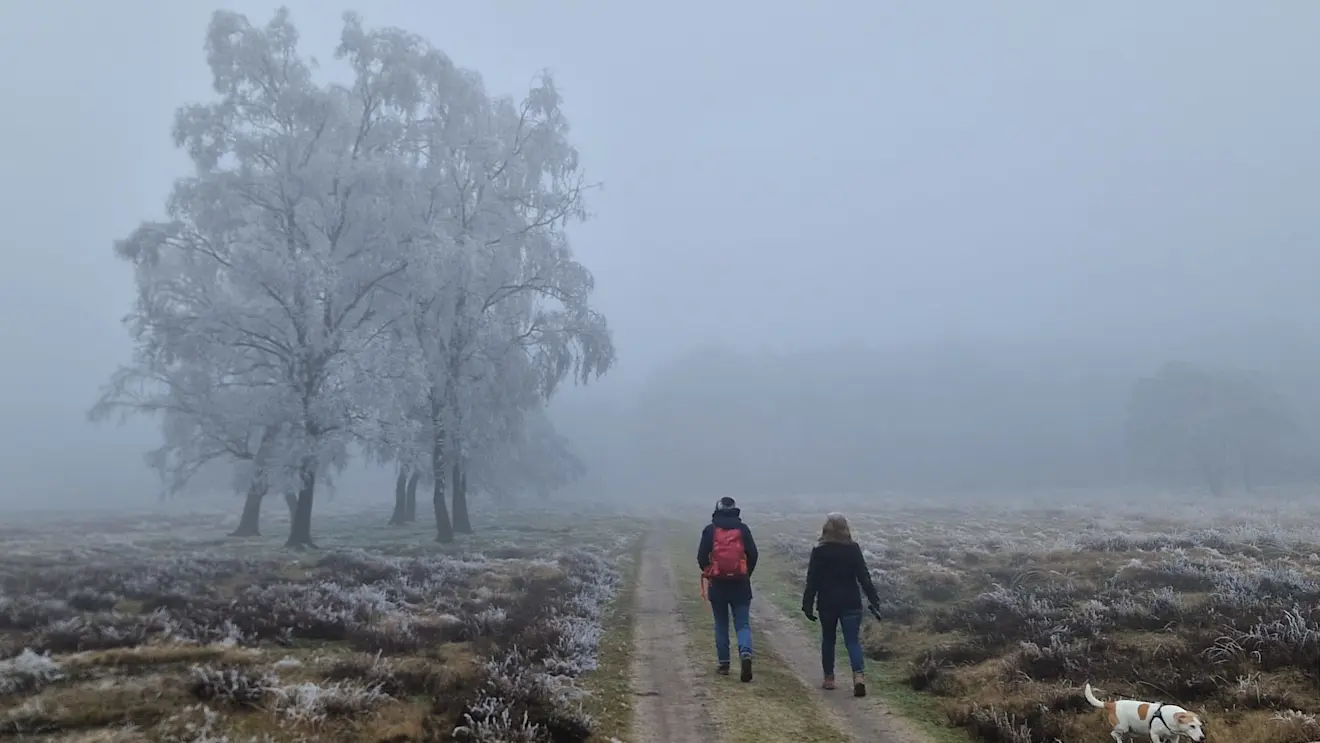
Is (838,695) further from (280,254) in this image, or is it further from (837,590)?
(280,254)

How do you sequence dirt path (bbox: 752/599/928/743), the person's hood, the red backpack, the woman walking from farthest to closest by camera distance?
1. the person's hood
2. the red backpack
3. the woman walking
4. dirt path (bbox: 752/599/928/743)

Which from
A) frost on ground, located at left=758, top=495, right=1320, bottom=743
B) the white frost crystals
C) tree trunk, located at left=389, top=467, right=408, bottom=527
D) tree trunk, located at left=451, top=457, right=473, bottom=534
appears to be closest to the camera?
frost on ground, located at left=758, top=495, right=1320, bottom=743

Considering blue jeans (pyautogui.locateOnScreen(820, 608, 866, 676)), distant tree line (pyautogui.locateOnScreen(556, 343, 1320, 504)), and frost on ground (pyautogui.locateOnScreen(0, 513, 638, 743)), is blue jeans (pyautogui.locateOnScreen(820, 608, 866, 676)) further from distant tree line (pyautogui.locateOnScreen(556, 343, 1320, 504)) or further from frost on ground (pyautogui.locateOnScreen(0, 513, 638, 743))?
distant tree line (pyautogui.locateOnScreen(556, 343, 1320, 504))

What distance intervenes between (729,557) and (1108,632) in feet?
18.9

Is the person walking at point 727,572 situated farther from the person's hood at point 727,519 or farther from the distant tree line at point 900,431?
the distant tree line at point 900,431

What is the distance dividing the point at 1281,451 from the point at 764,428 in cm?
9002

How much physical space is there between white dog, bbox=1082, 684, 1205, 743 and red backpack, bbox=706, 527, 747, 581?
4.86 meters

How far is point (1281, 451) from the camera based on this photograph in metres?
71.6

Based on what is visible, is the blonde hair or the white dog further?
the blonde hair

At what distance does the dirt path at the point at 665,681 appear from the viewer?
783 centimetres

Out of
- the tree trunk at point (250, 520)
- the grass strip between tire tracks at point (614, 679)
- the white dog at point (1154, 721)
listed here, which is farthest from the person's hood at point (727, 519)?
the tree trunk at point (250, 520)

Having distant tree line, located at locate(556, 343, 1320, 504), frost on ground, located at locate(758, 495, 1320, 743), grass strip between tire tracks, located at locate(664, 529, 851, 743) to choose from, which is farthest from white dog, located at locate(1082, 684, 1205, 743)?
distant tree line, located at locate(556, 343, 1320, 504)

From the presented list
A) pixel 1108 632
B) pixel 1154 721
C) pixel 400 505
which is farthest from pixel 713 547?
pixel 400 505

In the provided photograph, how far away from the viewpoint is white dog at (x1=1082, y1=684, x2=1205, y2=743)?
5.95 m
